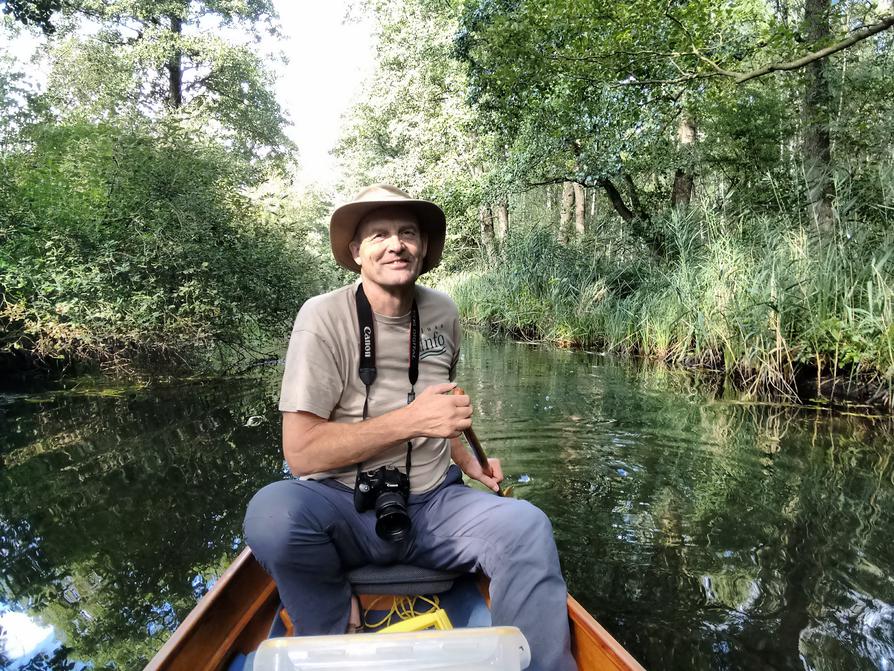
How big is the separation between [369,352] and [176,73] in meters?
18.4

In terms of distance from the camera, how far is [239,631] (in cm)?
178

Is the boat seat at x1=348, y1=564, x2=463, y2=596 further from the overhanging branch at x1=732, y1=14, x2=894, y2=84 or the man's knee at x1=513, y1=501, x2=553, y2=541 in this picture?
the overhanging branch at x1=732, y1=14, x2=894, y2=84

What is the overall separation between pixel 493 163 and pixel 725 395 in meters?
8.38

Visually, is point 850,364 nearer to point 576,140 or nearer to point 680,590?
point 680,590

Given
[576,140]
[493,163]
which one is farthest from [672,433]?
[493,163]

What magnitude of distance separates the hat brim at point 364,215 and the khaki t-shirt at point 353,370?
21 centimetres

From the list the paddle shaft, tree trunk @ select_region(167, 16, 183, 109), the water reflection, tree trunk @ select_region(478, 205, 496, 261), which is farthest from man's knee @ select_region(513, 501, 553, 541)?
tree trunk @ select_region(167, 16, 183, 109)

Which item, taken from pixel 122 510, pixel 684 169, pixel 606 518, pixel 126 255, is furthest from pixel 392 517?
pixel 684 169

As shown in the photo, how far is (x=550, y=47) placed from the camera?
8023 mm

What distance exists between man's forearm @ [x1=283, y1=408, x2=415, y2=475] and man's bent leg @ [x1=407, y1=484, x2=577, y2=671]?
1.06 feet

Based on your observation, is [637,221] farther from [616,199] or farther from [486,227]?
[486,227]

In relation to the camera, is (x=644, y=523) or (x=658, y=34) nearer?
(x=644, y=523)

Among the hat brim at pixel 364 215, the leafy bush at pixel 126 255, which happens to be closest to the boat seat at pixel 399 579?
the hat brim at pixel 364 215

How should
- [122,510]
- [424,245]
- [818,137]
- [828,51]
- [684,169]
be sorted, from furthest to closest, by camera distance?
1. [684,169]
2. [818,137]
3. [828,51]
4. [122,510]
5. [424,245]
